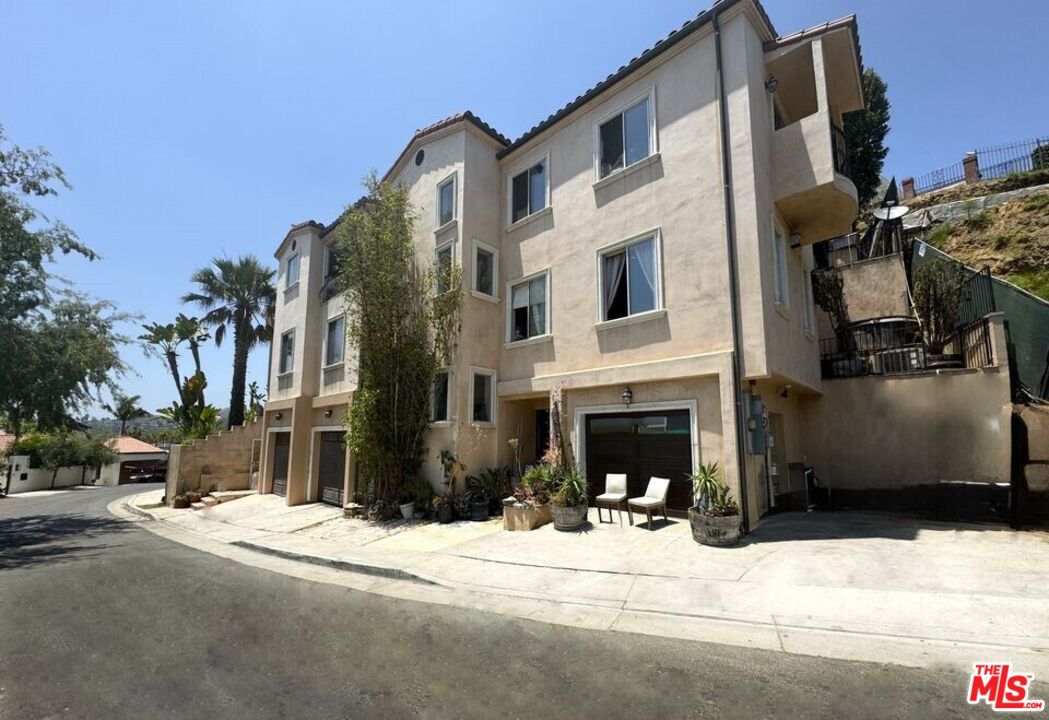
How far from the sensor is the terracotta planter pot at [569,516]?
31.1 feet

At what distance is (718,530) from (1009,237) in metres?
21.4

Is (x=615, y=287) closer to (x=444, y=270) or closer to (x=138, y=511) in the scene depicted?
(x=444, y=270)

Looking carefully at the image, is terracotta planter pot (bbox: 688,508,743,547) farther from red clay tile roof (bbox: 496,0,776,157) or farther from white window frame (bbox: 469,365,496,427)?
red clay tile roof (bbox: 496,0,776,157)

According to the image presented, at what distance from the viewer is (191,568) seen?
893cm

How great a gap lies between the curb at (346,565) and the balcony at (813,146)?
33.6ft

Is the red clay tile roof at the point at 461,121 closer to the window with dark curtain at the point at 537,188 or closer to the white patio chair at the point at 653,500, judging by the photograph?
the window with dark curtain at the point at 537,188

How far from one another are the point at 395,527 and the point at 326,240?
12.4 metres

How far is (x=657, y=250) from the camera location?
10.2 m

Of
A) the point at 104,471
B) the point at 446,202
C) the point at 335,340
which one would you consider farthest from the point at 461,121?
the point at 104,471

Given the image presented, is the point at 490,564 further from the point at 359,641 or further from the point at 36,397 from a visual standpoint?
the point at 36,397

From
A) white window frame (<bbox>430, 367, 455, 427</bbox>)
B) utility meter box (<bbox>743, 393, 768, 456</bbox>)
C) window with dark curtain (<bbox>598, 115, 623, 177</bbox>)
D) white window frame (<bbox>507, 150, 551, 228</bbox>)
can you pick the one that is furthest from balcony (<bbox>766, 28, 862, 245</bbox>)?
white window frame (<bbox>430, 367, 455, 427</bbox>)

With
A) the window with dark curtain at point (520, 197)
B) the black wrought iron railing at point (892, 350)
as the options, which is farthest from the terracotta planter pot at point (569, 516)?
the window with dark curtain at point (520, 197)

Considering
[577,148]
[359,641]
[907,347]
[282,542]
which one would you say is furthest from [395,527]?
[907,347]

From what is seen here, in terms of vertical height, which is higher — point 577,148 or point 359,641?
point 577,148
